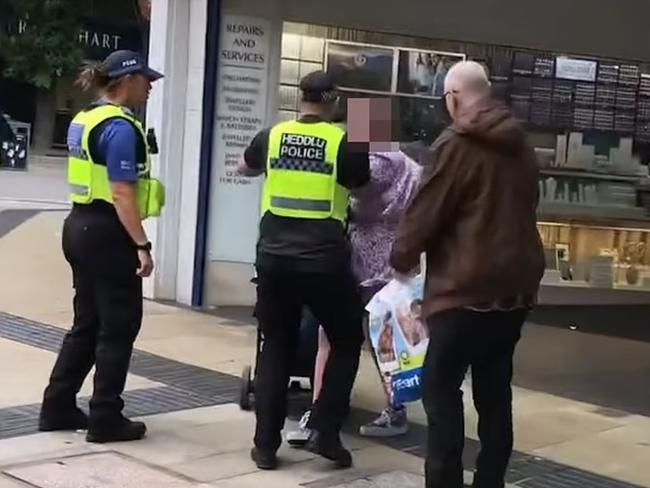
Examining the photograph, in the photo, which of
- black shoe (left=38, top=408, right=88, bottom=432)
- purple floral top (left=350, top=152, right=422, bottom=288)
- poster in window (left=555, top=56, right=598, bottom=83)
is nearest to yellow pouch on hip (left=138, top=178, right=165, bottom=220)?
purple floral top (left=350, top=152, right=422, bottom=288)

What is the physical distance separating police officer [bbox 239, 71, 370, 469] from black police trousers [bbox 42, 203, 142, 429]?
691 mm

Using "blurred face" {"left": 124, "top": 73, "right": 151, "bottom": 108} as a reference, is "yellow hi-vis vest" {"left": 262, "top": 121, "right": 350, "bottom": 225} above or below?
below

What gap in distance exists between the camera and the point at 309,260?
5117 millimetres

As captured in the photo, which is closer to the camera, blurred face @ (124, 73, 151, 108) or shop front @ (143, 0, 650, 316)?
blurred face @ (124, 73, 151, 108)

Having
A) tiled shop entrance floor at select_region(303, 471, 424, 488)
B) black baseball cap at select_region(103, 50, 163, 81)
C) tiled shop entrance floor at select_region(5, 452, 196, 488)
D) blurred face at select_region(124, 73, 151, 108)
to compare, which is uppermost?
black baseball cap at select_region(103, 50, 163, 81)

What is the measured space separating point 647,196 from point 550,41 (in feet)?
6.77

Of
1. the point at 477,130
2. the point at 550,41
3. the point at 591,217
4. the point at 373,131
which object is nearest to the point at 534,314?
the point at 591,217

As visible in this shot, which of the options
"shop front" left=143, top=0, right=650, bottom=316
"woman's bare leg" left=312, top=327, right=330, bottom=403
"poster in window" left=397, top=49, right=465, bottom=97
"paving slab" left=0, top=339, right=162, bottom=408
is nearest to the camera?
"woman's bare leg" left=312, top=327, right=330, bottom=403

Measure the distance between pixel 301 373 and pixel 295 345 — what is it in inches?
32.4

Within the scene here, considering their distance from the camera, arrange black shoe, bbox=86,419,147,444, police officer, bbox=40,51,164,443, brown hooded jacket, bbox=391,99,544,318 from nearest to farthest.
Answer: brown hooded jacket, bbox=391,99,544,318
police officer, bbox=40,51,164,443
black shoe, bbox=86,419,147,444

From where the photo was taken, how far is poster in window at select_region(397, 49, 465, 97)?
1076 cm

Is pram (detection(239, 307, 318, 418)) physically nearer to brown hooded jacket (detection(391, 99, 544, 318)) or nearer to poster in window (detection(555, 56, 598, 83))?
brown hooded jacket (detection(391, 99, 544, 318))

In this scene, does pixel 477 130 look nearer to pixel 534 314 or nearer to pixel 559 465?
pixel 559 465

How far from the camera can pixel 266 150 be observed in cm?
532
